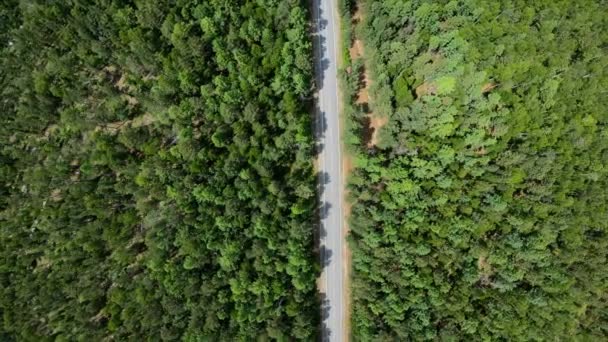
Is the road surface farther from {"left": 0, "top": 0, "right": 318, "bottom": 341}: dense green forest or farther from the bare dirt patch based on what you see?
the bare dirt patch

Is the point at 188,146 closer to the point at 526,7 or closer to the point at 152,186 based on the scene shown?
the point at 152,186

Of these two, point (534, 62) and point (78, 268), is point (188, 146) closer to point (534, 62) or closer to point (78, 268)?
point (78, 268)

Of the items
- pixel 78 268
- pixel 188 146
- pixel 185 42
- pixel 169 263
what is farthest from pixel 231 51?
pixel 78 268

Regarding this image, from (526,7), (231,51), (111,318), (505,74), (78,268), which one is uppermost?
(526,7)

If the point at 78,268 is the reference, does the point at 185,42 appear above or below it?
above

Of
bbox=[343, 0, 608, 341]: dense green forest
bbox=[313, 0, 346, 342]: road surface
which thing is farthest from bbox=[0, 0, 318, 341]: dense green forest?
bbox=[343, 0, 608, 341]: dense green forest

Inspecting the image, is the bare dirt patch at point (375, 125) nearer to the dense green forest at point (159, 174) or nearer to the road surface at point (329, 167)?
the road surface at point (329, 167)

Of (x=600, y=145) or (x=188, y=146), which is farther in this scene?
(x=600, y=145)
